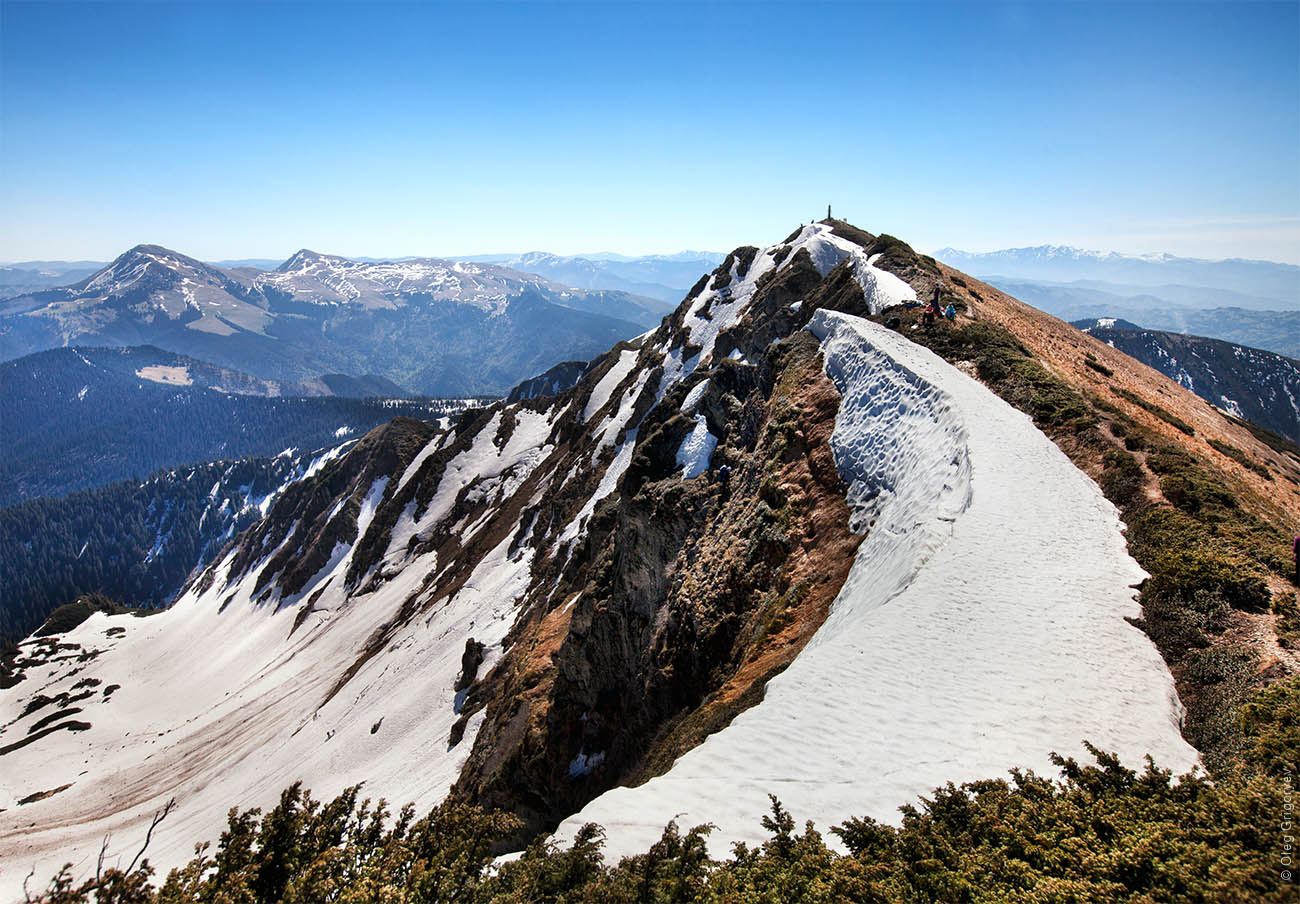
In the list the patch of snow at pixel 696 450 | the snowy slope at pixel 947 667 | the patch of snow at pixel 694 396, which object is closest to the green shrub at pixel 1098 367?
the snowy slope at pixel 947 667

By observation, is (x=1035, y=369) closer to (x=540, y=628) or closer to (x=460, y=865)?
(x=460, y=865)

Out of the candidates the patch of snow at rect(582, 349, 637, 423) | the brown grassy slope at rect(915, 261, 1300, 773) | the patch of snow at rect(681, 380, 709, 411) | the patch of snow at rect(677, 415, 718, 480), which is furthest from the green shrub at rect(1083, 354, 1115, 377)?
the patch of snow at rect(582, 349, 637, 423)

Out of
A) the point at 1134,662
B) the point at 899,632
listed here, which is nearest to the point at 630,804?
the point at 899,632

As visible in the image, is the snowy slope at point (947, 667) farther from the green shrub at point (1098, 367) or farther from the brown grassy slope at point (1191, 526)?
the green shrub at point (1098, 367)

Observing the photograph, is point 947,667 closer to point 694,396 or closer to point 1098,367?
point 694,396

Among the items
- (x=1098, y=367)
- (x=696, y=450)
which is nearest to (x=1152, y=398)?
(x=1098, y=367)

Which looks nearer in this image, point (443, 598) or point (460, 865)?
point (460, 865)

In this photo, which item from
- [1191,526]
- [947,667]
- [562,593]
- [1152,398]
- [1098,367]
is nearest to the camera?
[947,667]
